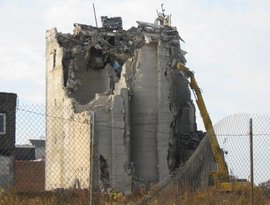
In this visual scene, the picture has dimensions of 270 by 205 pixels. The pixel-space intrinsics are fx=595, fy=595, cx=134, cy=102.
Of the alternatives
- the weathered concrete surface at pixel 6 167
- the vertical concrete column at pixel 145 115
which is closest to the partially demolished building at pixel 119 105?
the vertical concrete column at pixel 145 115

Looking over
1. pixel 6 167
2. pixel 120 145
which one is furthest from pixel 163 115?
pixel 6 167

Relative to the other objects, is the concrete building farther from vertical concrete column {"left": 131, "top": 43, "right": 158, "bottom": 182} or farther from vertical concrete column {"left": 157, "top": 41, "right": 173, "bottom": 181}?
vertical concrete column {"left": 157, "top": 41, "right": 173, "bottom": 181}

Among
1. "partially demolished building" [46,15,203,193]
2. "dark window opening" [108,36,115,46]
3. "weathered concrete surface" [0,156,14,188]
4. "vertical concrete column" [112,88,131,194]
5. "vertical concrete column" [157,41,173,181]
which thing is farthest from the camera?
"dark window opening" [108,36,115,46]

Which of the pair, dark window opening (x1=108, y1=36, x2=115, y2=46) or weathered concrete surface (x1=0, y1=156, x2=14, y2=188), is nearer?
weathered concrete surface (x1=0, y1=156, x2=14, y2=188)

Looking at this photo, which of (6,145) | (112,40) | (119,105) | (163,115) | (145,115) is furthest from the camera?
(112,40)

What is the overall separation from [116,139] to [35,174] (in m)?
15.2

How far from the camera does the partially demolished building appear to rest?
31.0m

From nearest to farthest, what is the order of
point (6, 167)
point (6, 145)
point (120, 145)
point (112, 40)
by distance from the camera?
1. point (120, 145)
2. point (6, 145)
3. point (6, 167)
4. point (112, 40)

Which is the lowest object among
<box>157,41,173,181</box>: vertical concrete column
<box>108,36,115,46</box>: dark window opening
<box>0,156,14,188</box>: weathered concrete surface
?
<box>0,156,14,188</box>: weathered concrete surface

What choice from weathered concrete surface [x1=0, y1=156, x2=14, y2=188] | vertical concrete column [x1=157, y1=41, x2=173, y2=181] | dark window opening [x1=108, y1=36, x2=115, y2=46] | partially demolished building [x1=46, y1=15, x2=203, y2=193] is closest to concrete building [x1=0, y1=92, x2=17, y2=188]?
weathered concrete surface [x1=0, y1=156, x2=14, y2=188]

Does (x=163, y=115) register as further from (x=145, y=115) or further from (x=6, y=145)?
(x=6, y=145)

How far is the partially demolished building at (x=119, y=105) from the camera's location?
102ft

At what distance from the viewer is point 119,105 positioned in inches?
1241

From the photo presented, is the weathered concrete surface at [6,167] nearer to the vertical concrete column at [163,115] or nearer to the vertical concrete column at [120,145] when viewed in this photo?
the vertical concrete column at [120,145]
